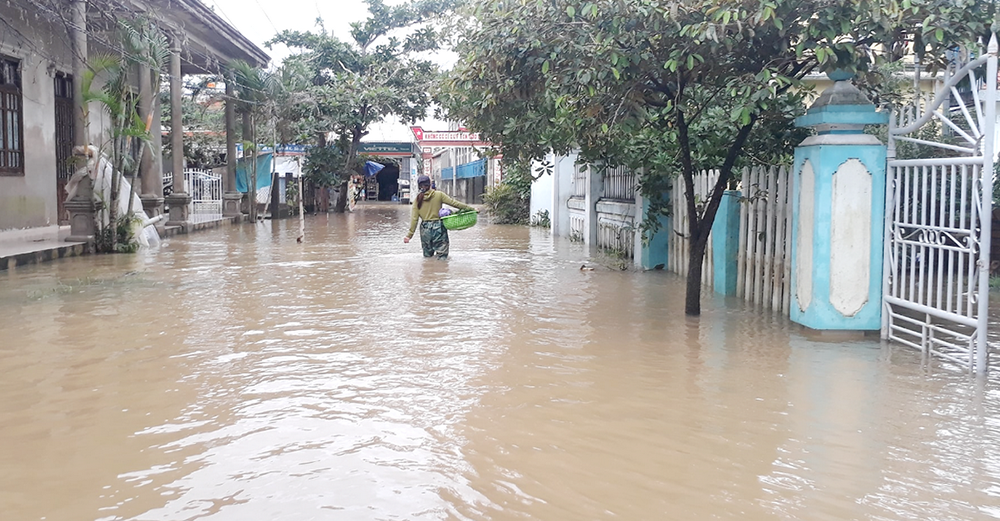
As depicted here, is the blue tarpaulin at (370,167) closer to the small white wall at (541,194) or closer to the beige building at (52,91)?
the small white wall at (541,194)

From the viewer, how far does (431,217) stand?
Result: 13.3m

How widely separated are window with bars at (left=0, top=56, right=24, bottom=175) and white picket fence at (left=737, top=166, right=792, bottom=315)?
13.0 meters

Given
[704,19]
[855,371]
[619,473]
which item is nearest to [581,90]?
[704,19]

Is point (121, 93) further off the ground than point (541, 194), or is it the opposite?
point (121, 93)

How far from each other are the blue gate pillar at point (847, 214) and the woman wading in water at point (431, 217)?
6.95 metres

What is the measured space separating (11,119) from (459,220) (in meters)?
8.83

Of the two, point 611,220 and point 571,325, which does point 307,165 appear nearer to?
point 611,220

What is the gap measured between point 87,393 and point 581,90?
181 inches

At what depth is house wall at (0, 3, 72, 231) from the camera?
1521 cm

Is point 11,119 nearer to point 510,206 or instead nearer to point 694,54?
point 694,54

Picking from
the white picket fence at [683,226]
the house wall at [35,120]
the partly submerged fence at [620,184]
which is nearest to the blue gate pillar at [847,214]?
the white picket fence at [683,226]

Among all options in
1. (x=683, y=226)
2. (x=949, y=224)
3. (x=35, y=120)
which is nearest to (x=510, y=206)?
(x=35, y=120)

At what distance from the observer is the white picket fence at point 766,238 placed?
809 cm

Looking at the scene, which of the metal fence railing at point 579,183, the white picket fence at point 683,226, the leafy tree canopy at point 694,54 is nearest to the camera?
the leafy tree canopy at point 694,54
